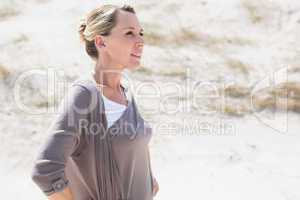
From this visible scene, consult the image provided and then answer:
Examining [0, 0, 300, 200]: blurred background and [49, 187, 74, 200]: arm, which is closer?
[49, 187, 74, 200]: arm

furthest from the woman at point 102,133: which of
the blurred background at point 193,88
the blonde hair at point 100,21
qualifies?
the blurred background at point 193,88

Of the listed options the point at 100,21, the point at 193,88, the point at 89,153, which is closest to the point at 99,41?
the point at 100,21

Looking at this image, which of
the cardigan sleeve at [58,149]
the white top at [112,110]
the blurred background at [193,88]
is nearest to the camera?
the cardigan sleeve at [58,149]

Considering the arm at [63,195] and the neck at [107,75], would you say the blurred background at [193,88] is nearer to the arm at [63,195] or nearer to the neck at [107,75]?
the neck at [107,75]

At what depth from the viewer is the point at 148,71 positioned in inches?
182

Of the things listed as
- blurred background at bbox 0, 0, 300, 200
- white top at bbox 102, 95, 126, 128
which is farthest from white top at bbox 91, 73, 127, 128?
blurred background at bbox 0, 0, 300, 200

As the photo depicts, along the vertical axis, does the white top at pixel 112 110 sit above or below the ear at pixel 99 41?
below

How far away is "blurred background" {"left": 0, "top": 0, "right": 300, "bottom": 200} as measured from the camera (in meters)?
3.46

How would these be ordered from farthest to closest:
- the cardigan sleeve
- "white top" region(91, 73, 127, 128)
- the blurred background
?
the blurred background
"white top" region(91, 73, 127, 128)
the cardigan sleeve

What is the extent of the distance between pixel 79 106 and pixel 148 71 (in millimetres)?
3463

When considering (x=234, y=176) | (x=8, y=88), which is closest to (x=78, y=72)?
(x=8, y=88)

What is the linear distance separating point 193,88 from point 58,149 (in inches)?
133

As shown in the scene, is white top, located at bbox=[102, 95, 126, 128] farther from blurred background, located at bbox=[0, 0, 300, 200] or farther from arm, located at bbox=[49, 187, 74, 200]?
blurred background, located at bbox=[0, 0, 300, 200]

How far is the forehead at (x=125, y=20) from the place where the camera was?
132 centimetres
